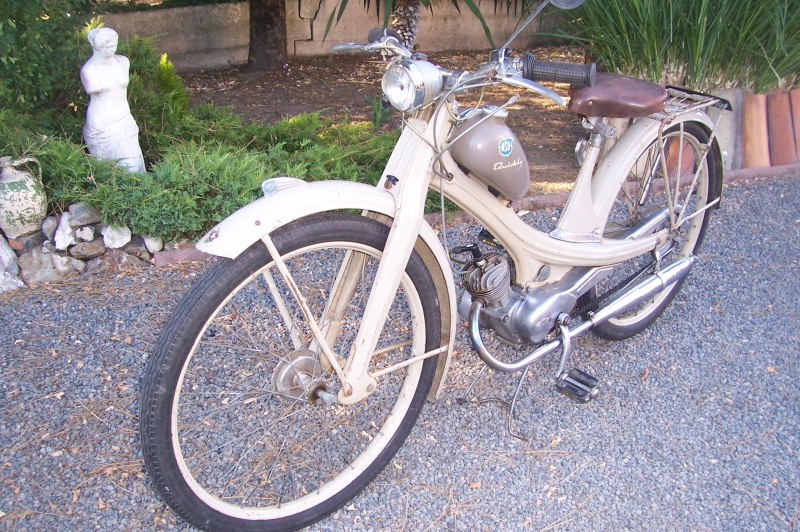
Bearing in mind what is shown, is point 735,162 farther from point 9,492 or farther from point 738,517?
point 9,492

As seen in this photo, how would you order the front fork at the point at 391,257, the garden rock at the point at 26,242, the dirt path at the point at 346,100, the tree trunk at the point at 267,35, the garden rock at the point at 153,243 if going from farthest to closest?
1. the tree trunk at the point at 267,35
2. the dirt path at the point at 346,100
3. the garden rock at the point at 153,243
4. the garden rock at the point at 26,242
5. the front fork at the point at 391,257

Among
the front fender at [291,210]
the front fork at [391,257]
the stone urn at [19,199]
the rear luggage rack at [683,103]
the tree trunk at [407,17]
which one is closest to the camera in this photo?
the front fender at [291,210]

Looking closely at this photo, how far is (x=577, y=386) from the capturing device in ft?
8.02

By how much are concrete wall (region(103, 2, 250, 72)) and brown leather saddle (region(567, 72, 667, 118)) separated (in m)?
5.26

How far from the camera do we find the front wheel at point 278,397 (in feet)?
5.52

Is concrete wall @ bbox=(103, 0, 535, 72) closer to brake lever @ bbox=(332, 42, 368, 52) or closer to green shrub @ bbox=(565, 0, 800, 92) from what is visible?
green shrub @ bbox=(565, 0, 800, 92)

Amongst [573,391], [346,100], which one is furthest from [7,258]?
[346,100]

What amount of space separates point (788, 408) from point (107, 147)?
3340 mm

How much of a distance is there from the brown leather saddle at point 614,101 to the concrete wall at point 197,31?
526 centimetres

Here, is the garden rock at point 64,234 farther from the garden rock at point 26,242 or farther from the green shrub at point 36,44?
the green shrub at point 36,44

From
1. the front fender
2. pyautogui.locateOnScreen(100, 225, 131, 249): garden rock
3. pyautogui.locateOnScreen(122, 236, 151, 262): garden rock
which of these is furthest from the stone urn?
the front fender

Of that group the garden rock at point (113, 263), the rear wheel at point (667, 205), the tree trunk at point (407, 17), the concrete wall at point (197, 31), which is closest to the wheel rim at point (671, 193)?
the rear wheel at point (667, 205)

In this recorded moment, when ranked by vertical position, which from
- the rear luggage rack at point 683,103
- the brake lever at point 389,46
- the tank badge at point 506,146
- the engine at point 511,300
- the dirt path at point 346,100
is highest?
the brake lever at point 389,46

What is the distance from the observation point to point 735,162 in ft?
15.3
